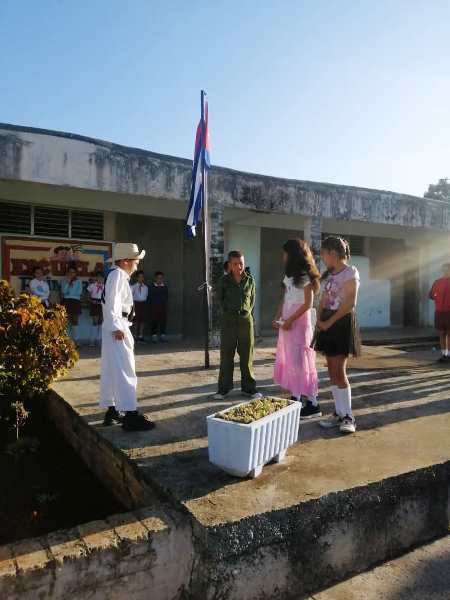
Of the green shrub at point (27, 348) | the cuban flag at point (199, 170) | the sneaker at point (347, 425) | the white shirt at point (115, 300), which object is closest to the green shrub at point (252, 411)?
the sneaker at point (347, 425)

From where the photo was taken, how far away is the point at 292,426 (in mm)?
3174

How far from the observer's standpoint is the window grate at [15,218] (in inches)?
384

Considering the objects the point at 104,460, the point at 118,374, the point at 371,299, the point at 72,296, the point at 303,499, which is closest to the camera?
the point at 303,499

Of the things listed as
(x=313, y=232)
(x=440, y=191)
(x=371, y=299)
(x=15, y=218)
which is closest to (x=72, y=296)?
(x=15, y=218)

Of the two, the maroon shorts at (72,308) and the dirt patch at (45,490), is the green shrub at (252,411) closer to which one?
the dirt patch at (45,490)

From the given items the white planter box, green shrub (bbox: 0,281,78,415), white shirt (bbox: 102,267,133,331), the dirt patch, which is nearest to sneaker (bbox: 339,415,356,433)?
the white planter box

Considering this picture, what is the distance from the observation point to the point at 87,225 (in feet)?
35.1

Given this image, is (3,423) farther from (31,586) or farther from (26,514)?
(31,586)

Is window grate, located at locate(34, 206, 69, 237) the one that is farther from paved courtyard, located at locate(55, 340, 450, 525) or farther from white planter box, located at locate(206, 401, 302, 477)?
white planter box, located at locate(206, 401, 302, 477)

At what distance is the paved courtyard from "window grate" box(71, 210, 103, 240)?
472cm

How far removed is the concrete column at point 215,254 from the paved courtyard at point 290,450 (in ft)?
8.31

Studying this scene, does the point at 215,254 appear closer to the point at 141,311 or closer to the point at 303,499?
the point at 141,311

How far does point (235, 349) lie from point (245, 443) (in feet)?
7.90

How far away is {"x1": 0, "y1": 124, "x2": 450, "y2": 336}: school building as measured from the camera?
Result: 313 inches
